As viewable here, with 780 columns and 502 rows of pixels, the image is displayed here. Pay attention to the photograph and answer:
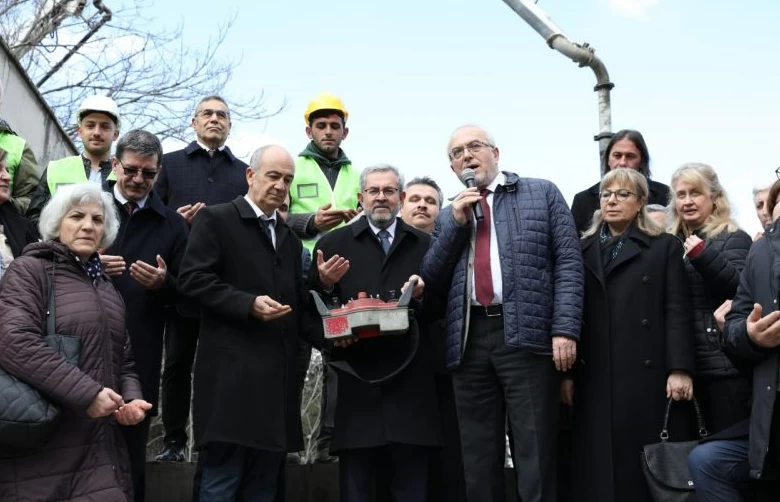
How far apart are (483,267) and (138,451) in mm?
2105

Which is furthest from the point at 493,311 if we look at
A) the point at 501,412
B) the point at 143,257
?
the point at 143,257

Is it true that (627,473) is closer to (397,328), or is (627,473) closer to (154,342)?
(397,328)

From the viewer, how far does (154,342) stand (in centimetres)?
553

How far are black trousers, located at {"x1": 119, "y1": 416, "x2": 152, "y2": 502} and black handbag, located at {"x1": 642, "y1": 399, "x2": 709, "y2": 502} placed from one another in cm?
262

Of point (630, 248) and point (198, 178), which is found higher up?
point (198, 178)

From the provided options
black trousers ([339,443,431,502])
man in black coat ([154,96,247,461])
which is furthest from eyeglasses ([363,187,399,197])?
black trousers ([339,443,431,502])

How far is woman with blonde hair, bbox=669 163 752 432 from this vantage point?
5234mm

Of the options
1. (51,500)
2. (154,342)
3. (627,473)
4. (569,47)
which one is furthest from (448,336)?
(569,47)

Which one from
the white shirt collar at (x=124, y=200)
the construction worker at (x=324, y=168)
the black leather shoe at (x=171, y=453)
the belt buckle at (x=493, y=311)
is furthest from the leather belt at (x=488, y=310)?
the black leather shoe at (x=171, y=453)

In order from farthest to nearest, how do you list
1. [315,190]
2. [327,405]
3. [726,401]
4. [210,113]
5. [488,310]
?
[210,113] < [315,190] < [327,405] < [726,401] < [488,310]

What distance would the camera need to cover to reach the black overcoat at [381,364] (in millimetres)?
5258

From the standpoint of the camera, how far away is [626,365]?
529cm

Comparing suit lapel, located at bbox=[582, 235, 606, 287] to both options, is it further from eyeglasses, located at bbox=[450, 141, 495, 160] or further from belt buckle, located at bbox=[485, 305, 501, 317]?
eyeglasses, located at bbox=[450, 141, 495, 160]

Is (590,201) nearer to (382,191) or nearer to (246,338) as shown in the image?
(382,191)
